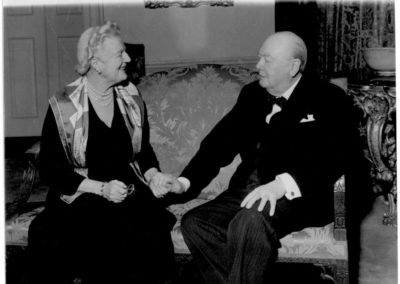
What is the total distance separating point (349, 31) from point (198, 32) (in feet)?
4.15

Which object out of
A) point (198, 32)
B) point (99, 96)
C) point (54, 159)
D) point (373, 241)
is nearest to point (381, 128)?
point (373, 241)

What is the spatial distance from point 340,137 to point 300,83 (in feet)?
0.88

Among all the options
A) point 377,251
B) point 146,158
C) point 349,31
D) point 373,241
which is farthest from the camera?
point 349,31

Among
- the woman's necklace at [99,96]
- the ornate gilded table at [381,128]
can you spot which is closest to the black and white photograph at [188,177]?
the woman's necklace at [99,96]

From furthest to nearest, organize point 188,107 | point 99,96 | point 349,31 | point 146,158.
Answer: point 349,31 < point 188,107 < point 146,158 < point 99,96

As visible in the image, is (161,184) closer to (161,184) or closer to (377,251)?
(161,184)

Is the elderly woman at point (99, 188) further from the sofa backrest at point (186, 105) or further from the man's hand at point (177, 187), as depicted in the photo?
the sofa backrest at point (186, 105)

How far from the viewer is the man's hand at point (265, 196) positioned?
2094mm

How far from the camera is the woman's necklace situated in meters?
2.29

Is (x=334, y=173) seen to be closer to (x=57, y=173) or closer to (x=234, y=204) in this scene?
(x=234, y=204)

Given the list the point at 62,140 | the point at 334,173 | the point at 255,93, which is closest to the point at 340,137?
the point at 334,173

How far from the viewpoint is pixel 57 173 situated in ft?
7.42

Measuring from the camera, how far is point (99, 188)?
2.23 meters

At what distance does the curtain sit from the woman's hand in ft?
9.15
